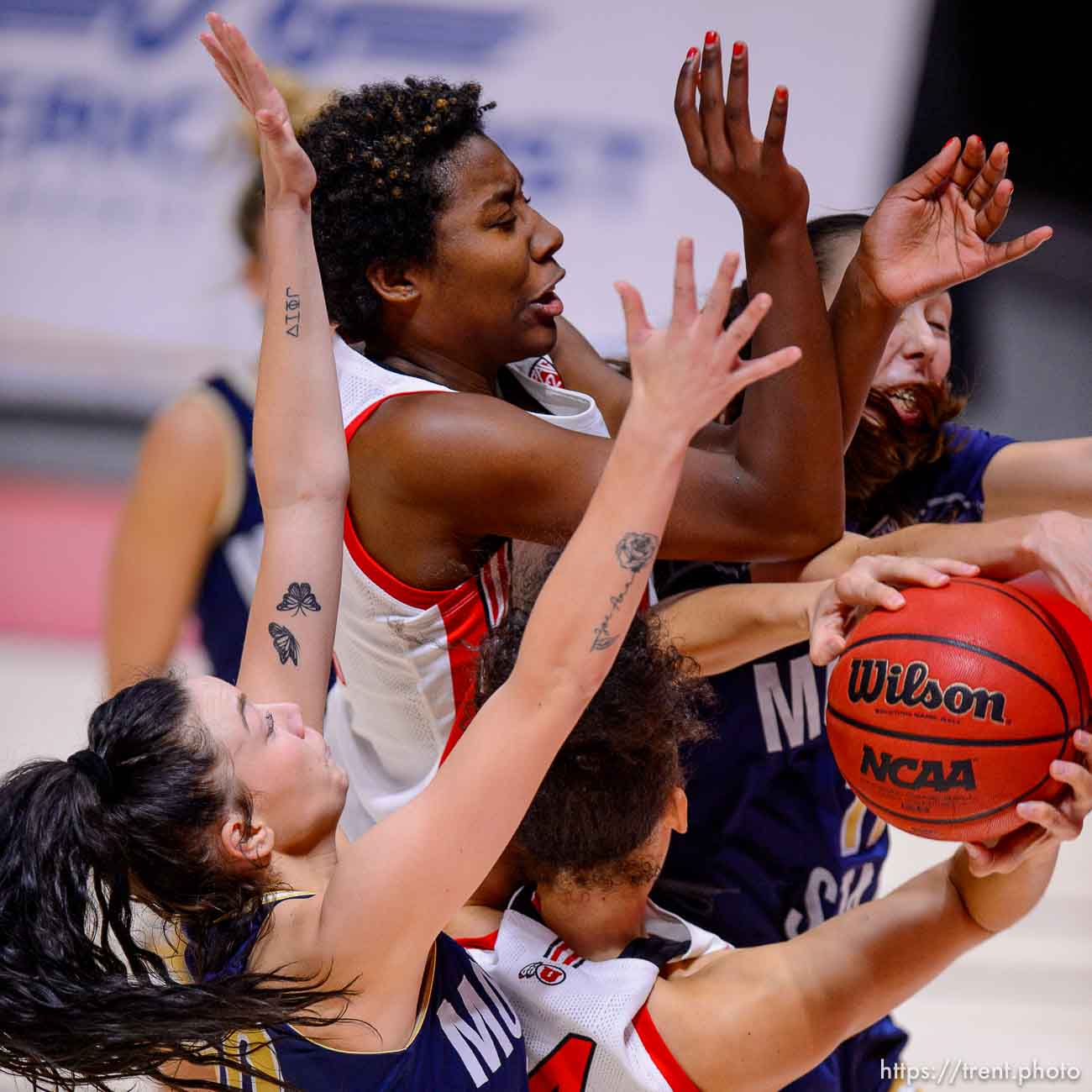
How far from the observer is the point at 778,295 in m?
2.04

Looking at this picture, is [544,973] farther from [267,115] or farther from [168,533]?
[168,533]

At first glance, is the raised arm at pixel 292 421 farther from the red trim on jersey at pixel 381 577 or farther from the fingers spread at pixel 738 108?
the fingers spread at pixel 738 108

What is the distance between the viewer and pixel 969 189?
207 centimetres

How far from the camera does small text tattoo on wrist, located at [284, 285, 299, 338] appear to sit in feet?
6.93

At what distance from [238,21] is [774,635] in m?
5.36

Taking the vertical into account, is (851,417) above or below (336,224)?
below

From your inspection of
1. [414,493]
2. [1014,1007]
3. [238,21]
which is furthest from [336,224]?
[238,21]

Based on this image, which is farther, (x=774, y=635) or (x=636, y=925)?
(x=774, y=635)

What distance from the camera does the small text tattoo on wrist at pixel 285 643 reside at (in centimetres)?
203

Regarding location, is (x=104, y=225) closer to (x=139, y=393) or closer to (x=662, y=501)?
(x=139, y=393)

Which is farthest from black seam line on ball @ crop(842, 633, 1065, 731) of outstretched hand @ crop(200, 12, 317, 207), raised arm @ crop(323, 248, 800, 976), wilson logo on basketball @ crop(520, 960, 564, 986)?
outstretched hand @ crop(200, 12, 317, 207)

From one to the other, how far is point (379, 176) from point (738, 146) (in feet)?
1.72

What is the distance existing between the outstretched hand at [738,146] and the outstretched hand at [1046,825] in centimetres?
79

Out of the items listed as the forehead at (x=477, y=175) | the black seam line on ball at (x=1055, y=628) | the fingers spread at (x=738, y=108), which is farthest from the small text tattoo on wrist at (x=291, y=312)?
the black seam line on ball at (x=1055, y=628)
